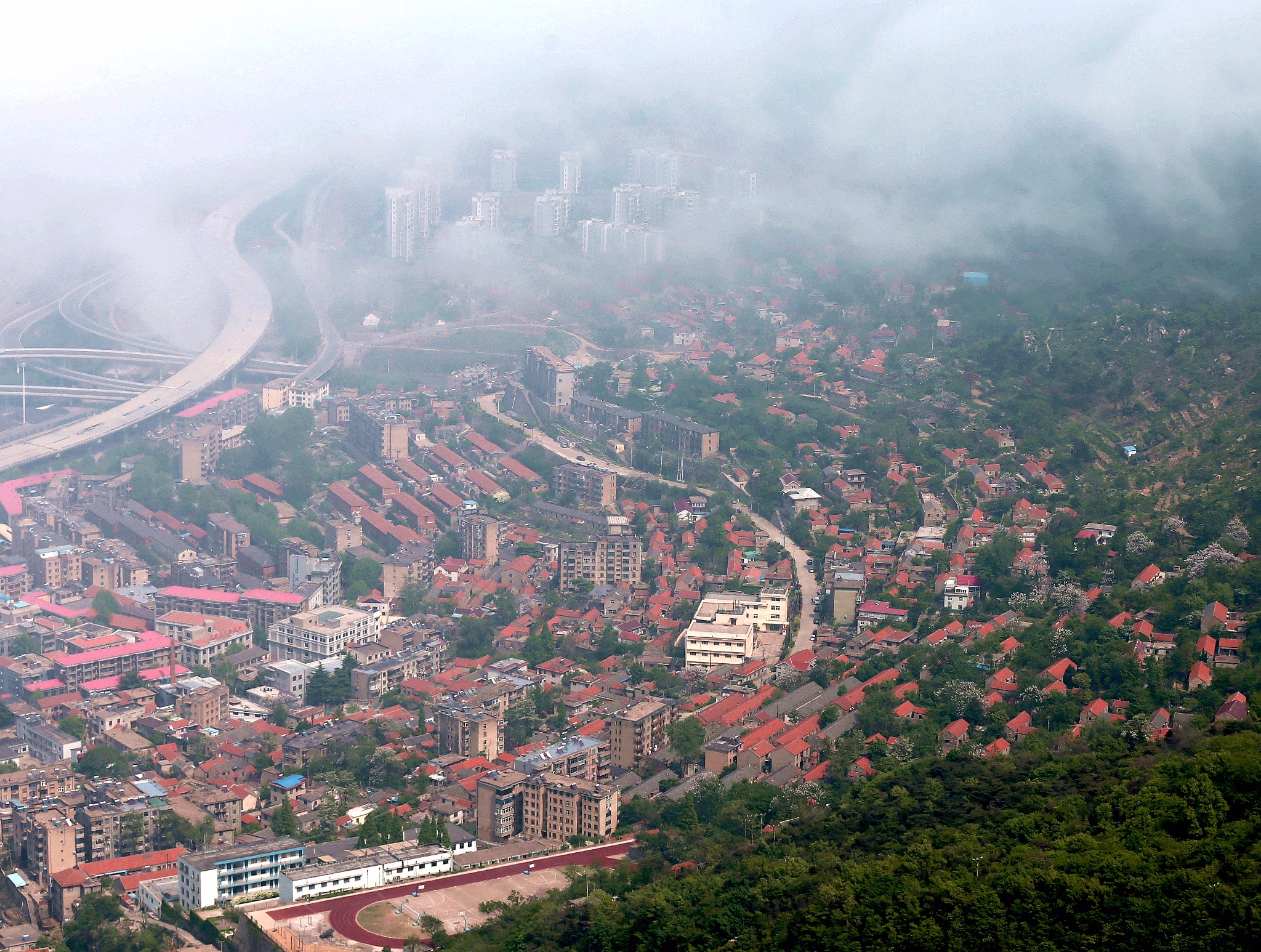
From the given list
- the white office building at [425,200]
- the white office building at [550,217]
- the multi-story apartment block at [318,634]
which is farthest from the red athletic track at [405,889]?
the white office building at [425,200]

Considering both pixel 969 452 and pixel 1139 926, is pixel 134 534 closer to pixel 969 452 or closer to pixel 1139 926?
pixel 969 452

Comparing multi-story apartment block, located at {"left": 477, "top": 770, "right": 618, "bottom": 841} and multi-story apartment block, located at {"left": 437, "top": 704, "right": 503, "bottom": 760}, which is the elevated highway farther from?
→ multi-story apartment block, located at {"left": 477, "top": 770, "right": 618, "bottom": 841}

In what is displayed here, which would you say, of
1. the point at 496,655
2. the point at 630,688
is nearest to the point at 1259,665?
the point at 630,688

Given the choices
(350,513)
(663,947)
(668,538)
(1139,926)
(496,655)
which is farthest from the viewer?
(350,513)

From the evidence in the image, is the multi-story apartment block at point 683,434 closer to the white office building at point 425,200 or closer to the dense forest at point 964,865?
the dense forest at point 964,865

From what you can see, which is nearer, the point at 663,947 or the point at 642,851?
the point at 663,947

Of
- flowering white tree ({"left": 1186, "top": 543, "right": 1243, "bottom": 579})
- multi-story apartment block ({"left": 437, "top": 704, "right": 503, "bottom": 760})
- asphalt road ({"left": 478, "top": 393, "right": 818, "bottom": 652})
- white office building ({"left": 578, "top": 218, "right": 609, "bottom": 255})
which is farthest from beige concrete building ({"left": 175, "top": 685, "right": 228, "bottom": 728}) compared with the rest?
white office building ({"left": 578, "top": 218, "right": 609, "bottom": 255})

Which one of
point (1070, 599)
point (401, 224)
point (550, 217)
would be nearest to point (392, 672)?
point (1070, 599)
